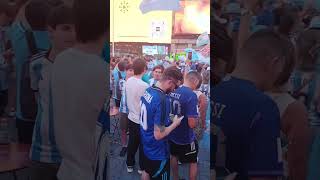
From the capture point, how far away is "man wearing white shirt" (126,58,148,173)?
9.91 feet

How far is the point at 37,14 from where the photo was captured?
2.22 meters

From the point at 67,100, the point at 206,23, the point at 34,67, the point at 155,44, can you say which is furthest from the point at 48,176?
the point at 206,23

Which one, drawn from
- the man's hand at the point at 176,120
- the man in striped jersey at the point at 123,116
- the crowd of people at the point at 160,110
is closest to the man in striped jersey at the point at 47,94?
the crowd of people at the point at 160,110

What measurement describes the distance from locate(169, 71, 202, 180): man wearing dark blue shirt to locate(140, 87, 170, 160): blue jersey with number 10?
6 centimetres

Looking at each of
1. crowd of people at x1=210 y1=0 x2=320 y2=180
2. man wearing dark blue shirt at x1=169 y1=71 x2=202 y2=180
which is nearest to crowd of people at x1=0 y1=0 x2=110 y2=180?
crowd of people at x1=210 y1=0 x2=320 y2=180

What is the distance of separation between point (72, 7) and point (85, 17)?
3.4 inches

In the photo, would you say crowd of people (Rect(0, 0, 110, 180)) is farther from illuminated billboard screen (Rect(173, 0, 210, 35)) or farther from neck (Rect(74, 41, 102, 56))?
illuminated billboard screen (Rect(173, 0, 210, 35))

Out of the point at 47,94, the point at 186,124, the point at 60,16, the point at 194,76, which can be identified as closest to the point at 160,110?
the point at 186,124

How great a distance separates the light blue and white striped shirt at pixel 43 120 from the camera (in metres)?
2.26

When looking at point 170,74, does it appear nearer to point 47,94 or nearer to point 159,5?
point 159,5

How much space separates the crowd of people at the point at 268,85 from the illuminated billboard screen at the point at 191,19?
1.91 feet

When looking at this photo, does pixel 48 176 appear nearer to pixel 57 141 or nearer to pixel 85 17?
pixel 57 141

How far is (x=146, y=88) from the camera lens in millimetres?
3027

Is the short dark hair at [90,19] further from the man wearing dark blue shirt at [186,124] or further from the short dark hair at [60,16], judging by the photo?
the man wearing dark blue shirt at [186,124]
